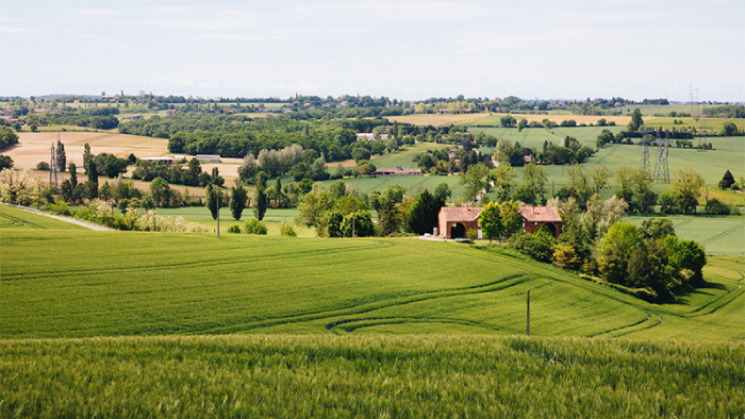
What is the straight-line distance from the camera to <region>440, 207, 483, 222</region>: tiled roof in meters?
75.9

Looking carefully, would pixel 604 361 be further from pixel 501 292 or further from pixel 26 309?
pixel 501 292

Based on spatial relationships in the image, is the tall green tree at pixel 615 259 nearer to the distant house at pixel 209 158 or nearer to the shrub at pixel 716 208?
the shrub at pixel 716 208

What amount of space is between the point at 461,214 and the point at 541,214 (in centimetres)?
1339

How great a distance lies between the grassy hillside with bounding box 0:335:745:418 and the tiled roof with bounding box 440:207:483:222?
60760 mm

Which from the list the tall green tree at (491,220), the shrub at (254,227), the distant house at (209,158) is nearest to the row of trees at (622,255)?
the tall green tree at (491,220)

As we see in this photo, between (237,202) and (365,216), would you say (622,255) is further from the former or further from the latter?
(237,202)

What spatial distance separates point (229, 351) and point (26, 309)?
953 inches

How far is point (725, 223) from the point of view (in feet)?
302

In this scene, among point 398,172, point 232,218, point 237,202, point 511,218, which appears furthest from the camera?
point 398,172

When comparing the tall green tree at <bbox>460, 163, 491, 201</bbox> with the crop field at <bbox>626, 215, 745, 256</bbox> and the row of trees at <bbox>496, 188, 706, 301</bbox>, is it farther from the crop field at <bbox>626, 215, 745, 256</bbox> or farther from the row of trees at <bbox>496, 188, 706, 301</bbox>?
the row of trees at <bbox>496, 188, 706, 301</bbox>

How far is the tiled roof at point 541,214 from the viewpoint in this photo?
81.5 metres

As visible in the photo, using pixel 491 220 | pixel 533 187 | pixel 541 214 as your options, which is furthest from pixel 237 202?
pixel 533 187

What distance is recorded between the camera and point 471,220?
249 ft

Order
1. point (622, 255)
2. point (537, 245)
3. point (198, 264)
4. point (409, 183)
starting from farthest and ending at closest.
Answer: point (409, 183) < point (537, 245) < point (622, 255) < point (198, 264)
